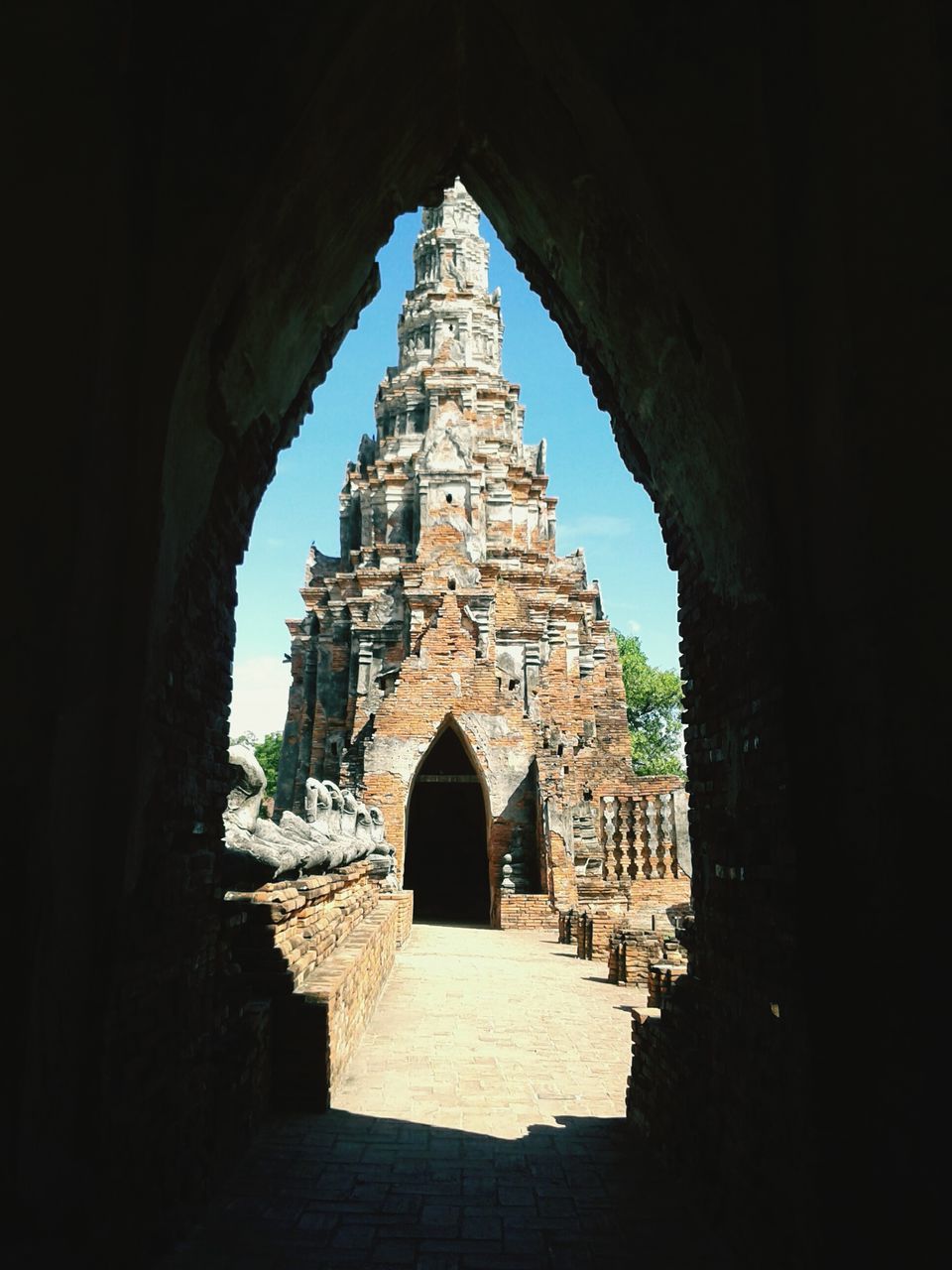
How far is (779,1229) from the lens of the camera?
3.06m

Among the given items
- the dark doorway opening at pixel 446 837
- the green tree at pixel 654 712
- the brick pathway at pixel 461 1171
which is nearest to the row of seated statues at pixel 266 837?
the brick pathway at pixel 461 1171

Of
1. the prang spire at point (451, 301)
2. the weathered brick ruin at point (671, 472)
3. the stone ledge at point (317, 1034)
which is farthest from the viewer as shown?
the prang spire at point (451, 301)

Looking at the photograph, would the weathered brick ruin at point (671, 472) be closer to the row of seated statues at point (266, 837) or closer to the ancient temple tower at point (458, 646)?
the row of seated statues at point (266, 837)

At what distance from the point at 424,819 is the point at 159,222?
2198 cm

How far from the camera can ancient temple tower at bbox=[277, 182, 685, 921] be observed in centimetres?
1806

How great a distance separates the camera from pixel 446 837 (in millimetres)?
24438

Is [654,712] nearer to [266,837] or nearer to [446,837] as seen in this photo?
[446,837]

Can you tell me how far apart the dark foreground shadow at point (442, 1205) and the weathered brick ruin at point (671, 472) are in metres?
0.17

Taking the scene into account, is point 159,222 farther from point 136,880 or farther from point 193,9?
point 136,880

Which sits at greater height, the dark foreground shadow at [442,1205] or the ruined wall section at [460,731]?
the ruined wall section at [460,731]

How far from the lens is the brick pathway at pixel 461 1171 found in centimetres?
345

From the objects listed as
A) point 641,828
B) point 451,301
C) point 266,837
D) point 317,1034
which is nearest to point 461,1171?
point 317,1034

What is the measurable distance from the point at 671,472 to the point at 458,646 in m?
15.1

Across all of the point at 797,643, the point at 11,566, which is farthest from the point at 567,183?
the point at 11,566
